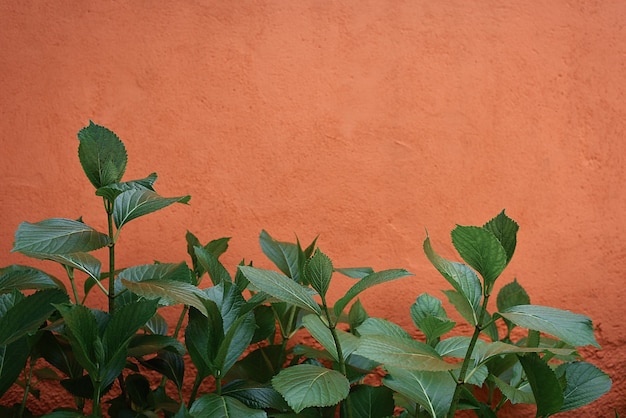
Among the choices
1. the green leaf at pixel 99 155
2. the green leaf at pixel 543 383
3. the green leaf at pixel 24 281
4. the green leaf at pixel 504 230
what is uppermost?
the green leaf at pixel 99 155

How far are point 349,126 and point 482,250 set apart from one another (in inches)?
24.7

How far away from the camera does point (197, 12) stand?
1311mm

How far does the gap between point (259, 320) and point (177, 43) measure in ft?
2.07

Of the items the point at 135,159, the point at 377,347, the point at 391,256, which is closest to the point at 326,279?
the point at 377,347

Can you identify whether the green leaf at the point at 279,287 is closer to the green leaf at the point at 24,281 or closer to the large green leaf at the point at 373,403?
the large green leaf at the point at 373,403

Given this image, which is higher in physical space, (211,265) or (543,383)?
(211,265)

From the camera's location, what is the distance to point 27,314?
790mm

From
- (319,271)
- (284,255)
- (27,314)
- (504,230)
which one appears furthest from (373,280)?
(27,314)

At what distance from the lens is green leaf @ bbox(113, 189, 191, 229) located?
83 cm

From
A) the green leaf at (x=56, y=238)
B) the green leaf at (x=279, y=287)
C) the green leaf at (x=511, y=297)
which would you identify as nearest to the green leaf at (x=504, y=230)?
the green leaf at (x=279, y=287)

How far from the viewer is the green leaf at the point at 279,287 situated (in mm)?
767

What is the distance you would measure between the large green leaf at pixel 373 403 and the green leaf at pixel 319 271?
163 mm

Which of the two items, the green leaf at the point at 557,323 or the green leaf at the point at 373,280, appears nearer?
the green leaf at the point at 557,323

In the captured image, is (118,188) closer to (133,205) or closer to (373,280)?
(133,205)
